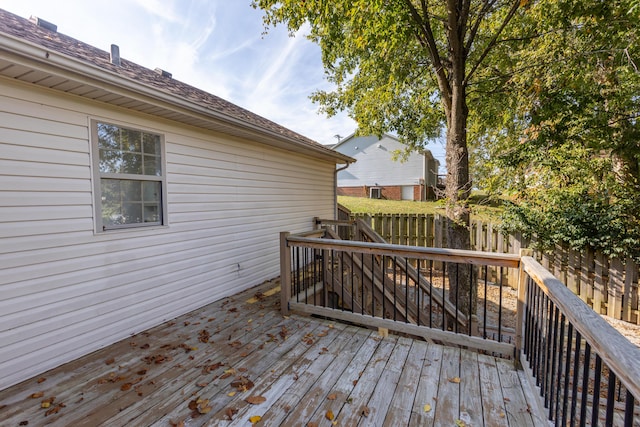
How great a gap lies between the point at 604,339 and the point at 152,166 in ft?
13.8

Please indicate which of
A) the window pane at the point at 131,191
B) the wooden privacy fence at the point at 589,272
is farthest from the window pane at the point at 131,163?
the wooden privacy fence at the point at 589,272

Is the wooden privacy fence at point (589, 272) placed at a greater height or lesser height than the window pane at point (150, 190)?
lesser

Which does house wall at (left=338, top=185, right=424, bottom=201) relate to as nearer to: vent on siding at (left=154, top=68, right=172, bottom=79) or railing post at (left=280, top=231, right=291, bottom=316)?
vent on siding at (left=154, top=68, right=172, bottom=79)

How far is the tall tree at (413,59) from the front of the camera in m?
3.89

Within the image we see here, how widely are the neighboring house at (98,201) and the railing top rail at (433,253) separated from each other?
6.38 feet

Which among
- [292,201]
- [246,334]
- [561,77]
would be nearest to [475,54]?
[561,77]

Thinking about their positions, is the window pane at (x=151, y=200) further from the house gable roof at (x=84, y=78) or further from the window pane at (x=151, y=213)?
the house gable roof at (x=84, y=78)

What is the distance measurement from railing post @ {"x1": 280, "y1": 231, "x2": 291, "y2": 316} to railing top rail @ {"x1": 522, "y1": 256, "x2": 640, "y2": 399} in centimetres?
269

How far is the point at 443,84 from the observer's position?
15.3ft

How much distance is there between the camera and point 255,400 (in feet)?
7.12

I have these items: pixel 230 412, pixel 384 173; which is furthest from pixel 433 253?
pixel 384 173

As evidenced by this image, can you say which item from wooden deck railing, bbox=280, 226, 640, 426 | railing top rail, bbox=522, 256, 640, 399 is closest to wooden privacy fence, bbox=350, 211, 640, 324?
wooden deck railing, bbox=280, 226, 640, 426

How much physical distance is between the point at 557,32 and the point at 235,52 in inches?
258

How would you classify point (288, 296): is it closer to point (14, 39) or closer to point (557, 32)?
point (14, 39)
